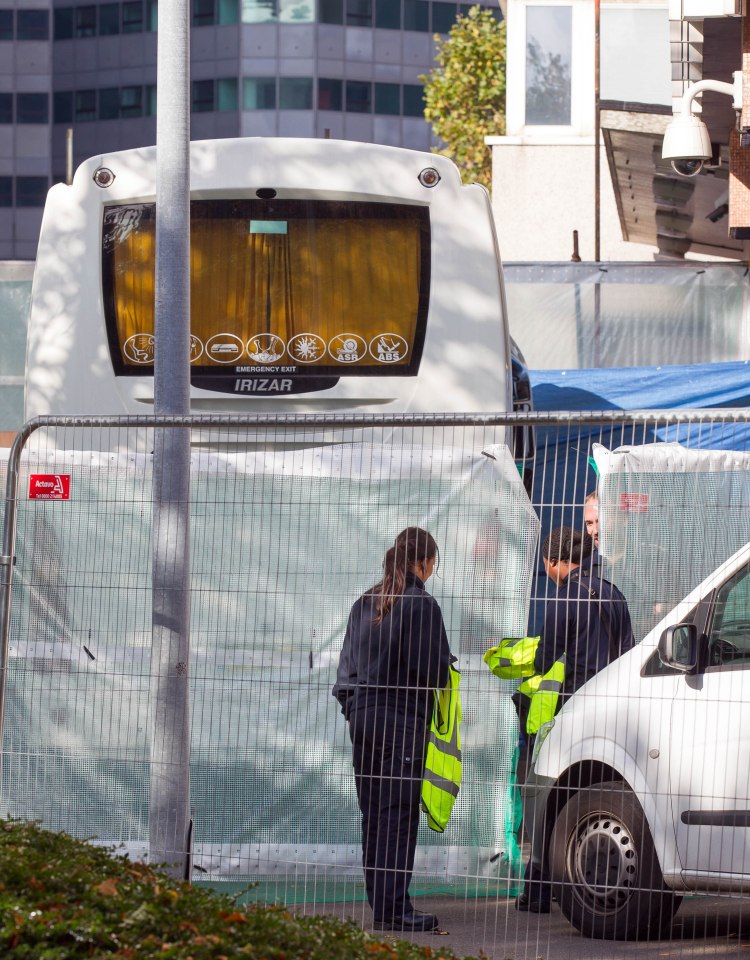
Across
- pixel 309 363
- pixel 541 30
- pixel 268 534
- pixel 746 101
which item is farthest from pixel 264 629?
pixel 541 30

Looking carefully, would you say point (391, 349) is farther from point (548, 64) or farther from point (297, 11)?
point (297, 11)

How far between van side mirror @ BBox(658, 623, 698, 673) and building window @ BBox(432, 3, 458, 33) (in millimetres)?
57057

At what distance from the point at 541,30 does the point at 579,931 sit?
21.4m

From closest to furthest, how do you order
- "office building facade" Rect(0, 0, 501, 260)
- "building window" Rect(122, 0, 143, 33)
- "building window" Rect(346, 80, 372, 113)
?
"office building facade" Rect(0, 0, 501, 260) → "building window" Rect(346, 80, 372, 113) → "building window" Rect(122, 0, 143, 33)

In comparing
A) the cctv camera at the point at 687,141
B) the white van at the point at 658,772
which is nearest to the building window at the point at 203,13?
the cctv camera at the point at 687,141

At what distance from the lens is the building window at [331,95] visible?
193 ft

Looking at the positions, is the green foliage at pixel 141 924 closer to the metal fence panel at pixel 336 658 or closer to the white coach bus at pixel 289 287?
the metal fence panel at pixel 336 658

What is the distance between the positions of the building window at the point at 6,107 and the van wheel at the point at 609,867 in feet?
202

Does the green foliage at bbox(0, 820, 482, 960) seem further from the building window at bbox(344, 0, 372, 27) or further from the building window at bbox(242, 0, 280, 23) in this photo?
the building window at bbox(344, 0, 372, 27)

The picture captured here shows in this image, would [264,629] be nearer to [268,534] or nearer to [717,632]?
[268,534]

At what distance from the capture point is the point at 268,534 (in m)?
5.72

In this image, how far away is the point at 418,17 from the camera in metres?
60.2

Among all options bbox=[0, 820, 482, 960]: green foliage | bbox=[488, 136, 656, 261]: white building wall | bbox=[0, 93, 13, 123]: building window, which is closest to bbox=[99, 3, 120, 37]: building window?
bbox=[0, 93, 13, 123]: building window

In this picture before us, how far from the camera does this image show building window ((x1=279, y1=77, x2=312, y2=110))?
58.4 meters
